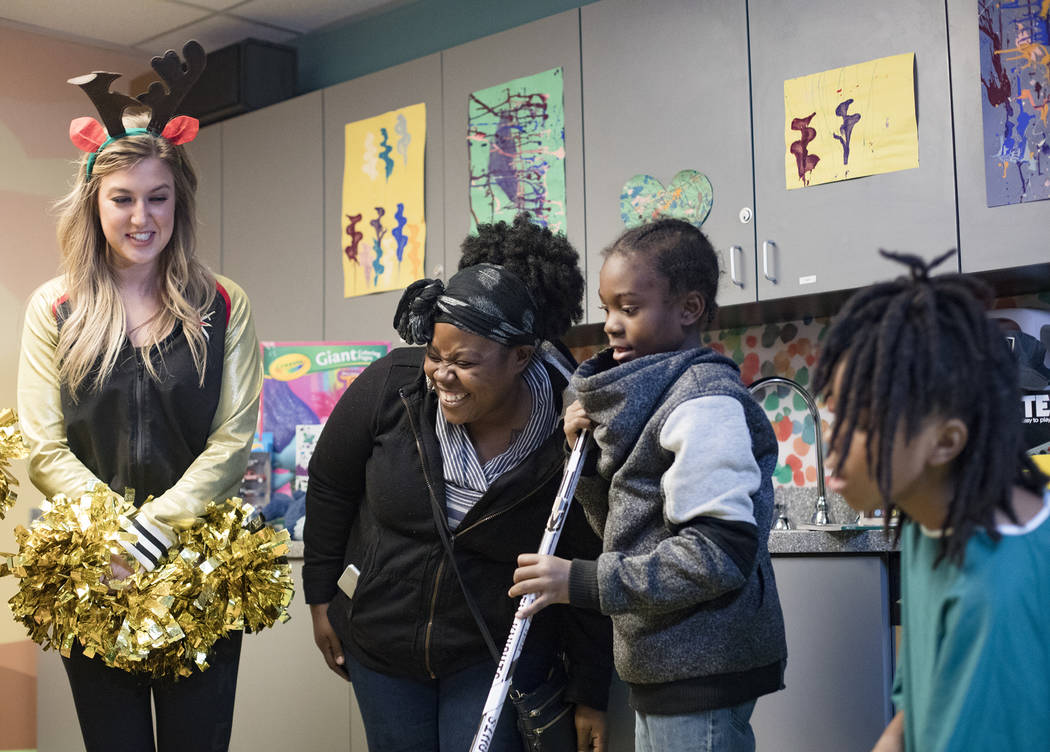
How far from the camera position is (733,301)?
2955 mm

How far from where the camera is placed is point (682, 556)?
1308 millimetres

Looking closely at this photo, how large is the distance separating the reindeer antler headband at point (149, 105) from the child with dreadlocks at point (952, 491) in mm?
1337

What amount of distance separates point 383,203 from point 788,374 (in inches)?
56.0

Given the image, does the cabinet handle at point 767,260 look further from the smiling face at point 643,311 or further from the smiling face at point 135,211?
the smiling face at point 135,211

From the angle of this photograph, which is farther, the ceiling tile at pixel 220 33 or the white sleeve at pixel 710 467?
the ceiling tile at pixel 220 33

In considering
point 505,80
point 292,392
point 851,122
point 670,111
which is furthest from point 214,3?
point 851,122

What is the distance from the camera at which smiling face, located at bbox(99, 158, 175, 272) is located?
6.21 ft

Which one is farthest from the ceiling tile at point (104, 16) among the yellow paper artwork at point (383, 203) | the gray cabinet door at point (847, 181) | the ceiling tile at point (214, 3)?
the gray cabinet door at point (847, 181)

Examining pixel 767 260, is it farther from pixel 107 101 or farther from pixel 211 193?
pixel 211 193

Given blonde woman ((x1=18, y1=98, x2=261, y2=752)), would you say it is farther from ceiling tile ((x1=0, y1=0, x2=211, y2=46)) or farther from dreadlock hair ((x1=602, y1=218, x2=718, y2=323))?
ceiling tile ((x1=0, y1=0, x2=211, y2=46))

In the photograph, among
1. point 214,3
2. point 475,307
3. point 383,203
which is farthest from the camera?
point 214,3

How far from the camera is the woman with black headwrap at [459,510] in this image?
1.72 metres

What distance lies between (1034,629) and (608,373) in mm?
635

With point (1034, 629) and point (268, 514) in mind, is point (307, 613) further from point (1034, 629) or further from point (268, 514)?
point (1034, 629)
